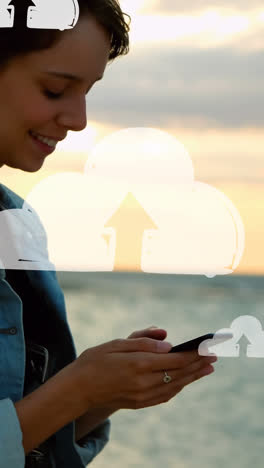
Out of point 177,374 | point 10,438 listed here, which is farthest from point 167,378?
point 10,438

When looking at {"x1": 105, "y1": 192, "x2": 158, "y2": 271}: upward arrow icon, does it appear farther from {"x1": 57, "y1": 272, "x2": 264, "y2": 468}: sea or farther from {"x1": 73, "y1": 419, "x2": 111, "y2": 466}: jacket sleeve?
{"x1": 73, "y1": 419, "x2": 111, "y2": 466}: jacket sleeve

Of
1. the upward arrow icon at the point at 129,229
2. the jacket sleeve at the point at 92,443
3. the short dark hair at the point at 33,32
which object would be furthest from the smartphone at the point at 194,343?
the short dark hair at the point at 33,32

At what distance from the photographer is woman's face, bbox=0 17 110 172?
3.23 feet

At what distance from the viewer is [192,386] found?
2336 mm

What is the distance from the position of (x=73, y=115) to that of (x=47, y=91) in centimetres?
4

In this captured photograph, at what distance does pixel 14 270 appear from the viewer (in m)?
1.12

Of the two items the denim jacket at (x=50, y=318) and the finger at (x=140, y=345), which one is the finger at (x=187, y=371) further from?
the denim jacket at (x=50, y=318)

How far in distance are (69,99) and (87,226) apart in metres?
0.15

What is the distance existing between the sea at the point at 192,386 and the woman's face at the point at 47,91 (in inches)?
7.2

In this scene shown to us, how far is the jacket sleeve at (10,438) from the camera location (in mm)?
946

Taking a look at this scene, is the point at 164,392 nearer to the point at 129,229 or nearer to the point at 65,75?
the point at 129,229

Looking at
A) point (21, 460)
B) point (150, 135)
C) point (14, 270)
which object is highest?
point (150, 135)

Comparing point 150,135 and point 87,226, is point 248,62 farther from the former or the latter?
point 87,226

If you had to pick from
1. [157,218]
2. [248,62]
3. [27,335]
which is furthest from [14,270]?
[248,62]
